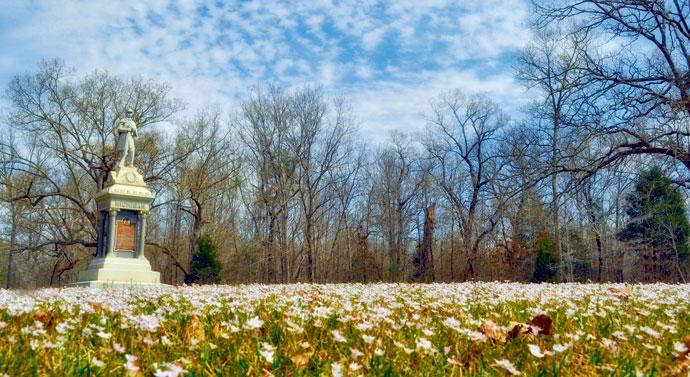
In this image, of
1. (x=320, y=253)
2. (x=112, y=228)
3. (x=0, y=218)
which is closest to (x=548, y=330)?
(x=112, y=228)

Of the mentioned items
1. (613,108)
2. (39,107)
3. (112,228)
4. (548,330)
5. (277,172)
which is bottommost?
(548,330)

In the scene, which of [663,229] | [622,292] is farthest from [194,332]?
[663,229]

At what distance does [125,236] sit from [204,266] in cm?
867

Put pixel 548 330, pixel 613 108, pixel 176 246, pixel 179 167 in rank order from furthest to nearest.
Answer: pixel 176 246 → pixel 179 167 → pixel 613 108 → pixel 548 330

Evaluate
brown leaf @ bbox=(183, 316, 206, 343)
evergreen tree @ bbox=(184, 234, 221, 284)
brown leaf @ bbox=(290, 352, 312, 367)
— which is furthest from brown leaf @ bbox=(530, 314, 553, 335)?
evergreen tree @ bbox=(184, 234, 221, 284)

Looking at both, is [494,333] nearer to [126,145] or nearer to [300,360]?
[300,360]

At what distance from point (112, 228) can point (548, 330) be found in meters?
21.2

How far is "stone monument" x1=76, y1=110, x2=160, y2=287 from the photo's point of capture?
71.1 ft

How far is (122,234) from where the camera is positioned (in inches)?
886

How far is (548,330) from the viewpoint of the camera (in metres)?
3.48

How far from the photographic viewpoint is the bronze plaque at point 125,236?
882 inches

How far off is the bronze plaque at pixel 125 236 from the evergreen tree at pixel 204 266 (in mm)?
8030

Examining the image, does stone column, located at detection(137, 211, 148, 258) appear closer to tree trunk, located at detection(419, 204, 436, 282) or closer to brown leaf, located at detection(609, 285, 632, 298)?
tree trunk, located at detection(419, 204, 436, 282)

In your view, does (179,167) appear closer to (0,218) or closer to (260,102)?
(260,102)
